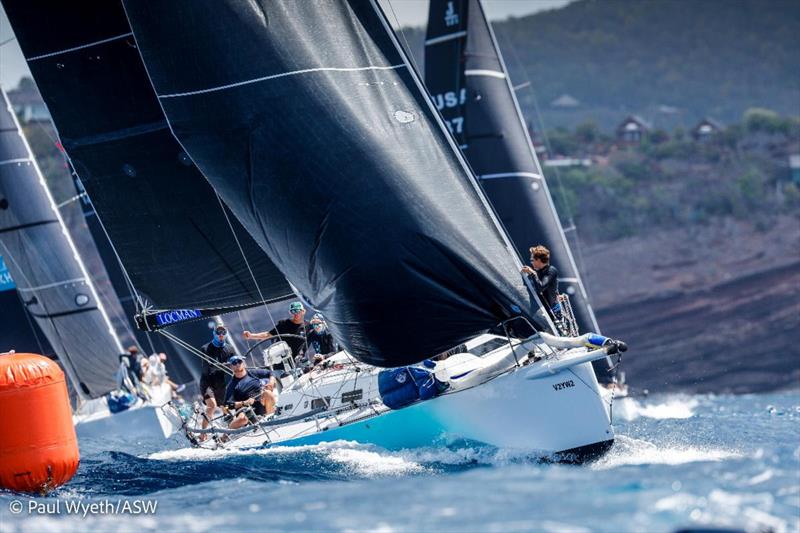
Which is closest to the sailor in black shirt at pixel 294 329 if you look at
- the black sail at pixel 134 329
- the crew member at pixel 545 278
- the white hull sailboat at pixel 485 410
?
the white hull sailboat at pixel 485 410

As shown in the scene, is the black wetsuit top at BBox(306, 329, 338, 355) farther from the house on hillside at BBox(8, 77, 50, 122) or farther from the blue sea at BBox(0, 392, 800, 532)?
the house on hillside at BBox(8, 77, 50, 122)

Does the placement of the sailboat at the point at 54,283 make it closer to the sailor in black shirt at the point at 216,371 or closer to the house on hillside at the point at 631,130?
the sailor in black shirt at the point at 216,371

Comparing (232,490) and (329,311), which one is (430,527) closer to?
(232,490)

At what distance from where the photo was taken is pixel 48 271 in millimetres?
18047

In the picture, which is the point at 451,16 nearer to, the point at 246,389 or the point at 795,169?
the point at 246,389

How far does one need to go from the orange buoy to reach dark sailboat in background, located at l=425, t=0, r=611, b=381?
832 centimetres

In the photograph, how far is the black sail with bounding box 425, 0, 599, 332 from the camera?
53.6 ft

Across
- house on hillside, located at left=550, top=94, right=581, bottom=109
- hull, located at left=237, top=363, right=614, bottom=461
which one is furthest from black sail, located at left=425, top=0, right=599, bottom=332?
house on hillside, located at left=550, top=94, right=581, bottom=109

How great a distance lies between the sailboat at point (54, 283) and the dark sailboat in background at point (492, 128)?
5.47 meters

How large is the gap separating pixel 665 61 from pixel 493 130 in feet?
263

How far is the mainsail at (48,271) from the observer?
58.4ft

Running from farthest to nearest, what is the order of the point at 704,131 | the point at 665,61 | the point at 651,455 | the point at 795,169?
the point at 665,61, the point at 704,131, the point at 795,169, the point at 651,455

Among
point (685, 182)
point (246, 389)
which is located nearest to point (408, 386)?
point (246, 389)

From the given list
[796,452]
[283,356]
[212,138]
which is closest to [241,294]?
[283,356]
